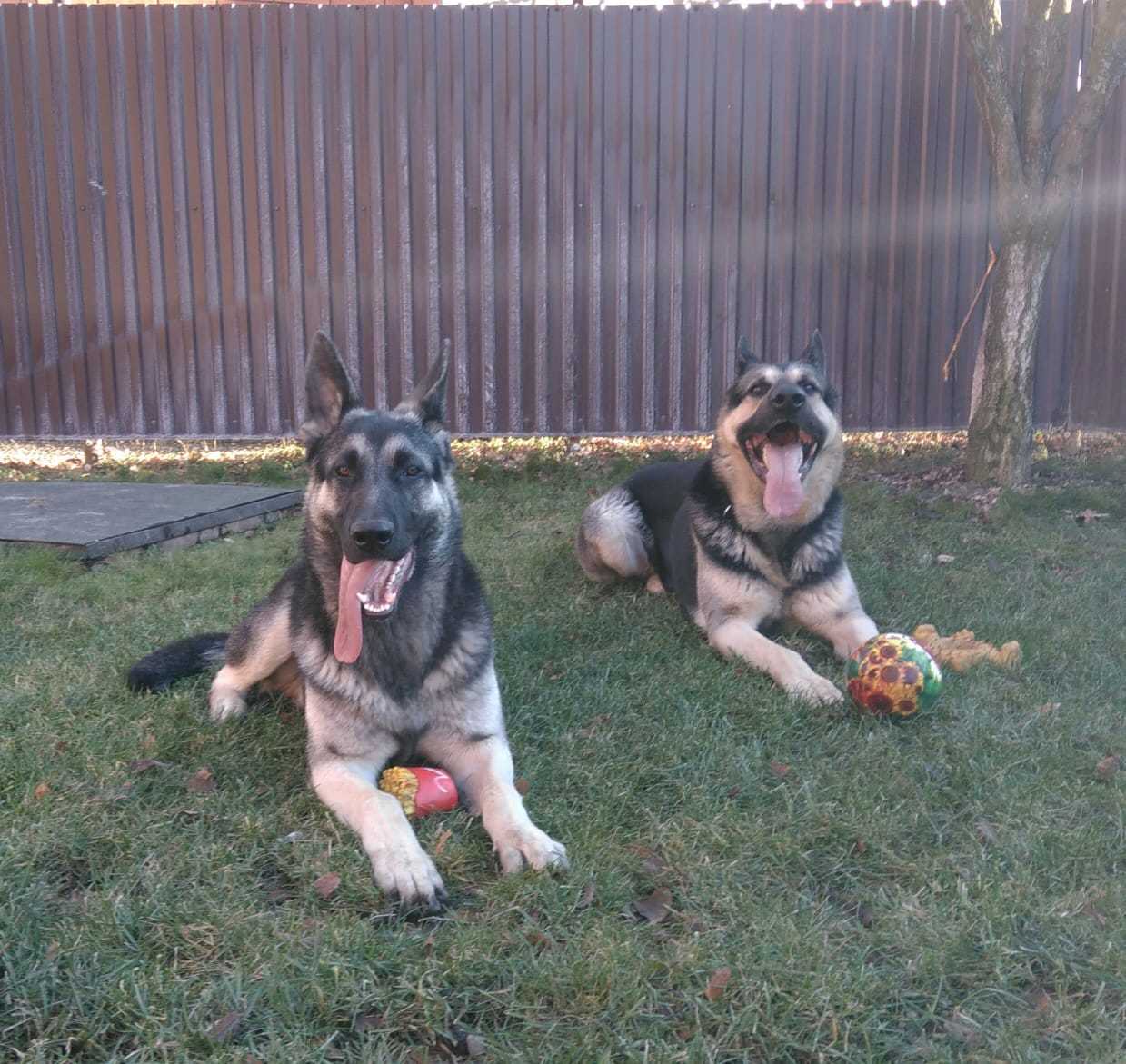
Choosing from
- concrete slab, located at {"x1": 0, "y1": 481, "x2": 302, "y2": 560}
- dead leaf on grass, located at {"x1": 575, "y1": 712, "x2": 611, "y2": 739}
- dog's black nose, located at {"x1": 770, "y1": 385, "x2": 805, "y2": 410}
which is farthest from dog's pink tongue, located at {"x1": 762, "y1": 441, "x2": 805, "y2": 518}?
concrete slab, located at {"x1": 0, "y1": 481, "x2": 302, "y2": 560}

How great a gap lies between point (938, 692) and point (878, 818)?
37.9 inches

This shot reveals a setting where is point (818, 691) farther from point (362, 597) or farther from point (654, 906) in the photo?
point (362, 597)

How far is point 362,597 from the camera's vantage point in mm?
3322

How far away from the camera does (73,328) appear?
9.61 m

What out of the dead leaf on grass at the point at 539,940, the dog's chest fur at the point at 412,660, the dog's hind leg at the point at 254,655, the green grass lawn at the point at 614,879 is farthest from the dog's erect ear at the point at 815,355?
the dead leaf on grass at the point at 539,940

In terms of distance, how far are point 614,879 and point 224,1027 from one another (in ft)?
3.46

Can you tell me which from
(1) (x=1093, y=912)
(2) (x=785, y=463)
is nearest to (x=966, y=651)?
(2) (x=785, y=463)

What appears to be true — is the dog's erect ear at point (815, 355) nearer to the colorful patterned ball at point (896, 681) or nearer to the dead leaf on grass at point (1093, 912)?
the colorful patterned ball at point (896, 681)

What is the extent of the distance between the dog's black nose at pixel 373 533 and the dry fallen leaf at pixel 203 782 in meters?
0.98

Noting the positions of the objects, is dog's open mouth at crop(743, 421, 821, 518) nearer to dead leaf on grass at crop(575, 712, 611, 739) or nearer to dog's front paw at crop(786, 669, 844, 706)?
dog's front paw at crop(786, 669, 844, 706)

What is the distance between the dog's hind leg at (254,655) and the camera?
3961 millimetres

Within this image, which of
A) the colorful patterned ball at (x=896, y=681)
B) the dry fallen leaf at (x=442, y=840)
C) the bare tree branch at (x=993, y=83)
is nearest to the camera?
the dry fallen leaf at (x=442, y=840)

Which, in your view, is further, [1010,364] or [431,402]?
[1010,364]

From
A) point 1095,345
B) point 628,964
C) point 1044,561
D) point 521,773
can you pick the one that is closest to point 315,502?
point 521,773
